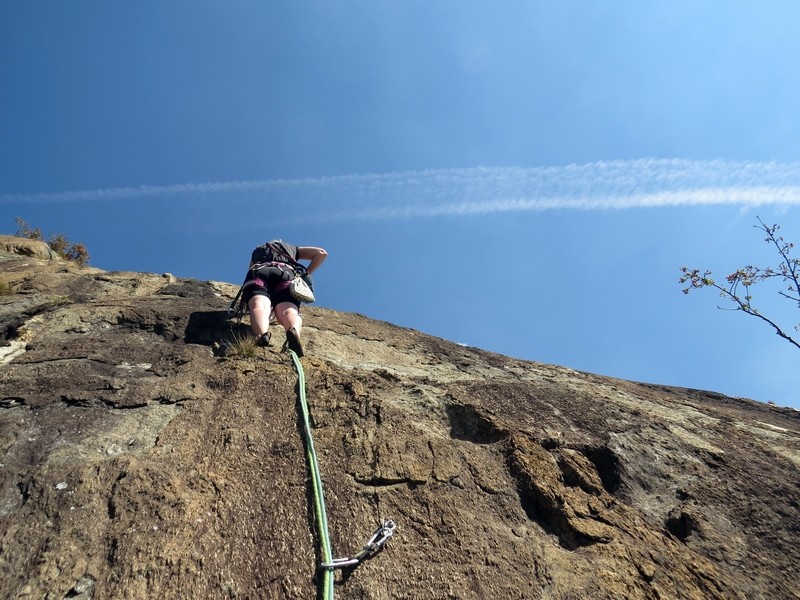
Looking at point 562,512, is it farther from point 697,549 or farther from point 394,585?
point 394,585

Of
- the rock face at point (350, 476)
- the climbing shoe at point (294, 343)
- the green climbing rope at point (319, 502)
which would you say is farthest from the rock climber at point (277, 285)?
the green climbing rope at point (319, 502)

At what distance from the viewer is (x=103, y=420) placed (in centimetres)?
379

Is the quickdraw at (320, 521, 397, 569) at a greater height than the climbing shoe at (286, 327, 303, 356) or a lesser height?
lesser

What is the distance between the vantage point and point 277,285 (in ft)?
19.0

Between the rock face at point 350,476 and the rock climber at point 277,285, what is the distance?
0.98 ft

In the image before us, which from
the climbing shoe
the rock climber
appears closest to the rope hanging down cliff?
the climbing shoe

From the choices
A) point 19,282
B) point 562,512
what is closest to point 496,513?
point 562,512

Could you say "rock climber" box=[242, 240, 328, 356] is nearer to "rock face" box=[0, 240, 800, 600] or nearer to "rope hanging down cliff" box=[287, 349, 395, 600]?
"rock face" box=[0, 240, 800, 600]

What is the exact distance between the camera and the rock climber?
17.3 ft

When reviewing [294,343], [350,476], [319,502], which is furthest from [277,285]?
[319,502]

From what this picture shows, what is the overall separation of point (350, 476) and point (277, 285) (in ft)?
8.80

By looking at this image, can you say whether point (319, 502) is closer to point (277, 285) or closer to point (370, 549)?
point (370, 549)

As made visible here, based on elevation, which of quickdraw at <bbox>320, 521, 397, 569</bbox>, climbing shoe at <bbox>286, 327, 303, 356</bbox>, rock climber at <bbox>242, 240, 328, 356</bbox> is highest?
rock climber at <bbox>242, 240, 328, 356</bbox>

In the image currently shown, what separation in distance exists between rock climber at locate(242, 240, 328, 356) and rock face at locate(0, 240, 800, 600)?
0.30m
